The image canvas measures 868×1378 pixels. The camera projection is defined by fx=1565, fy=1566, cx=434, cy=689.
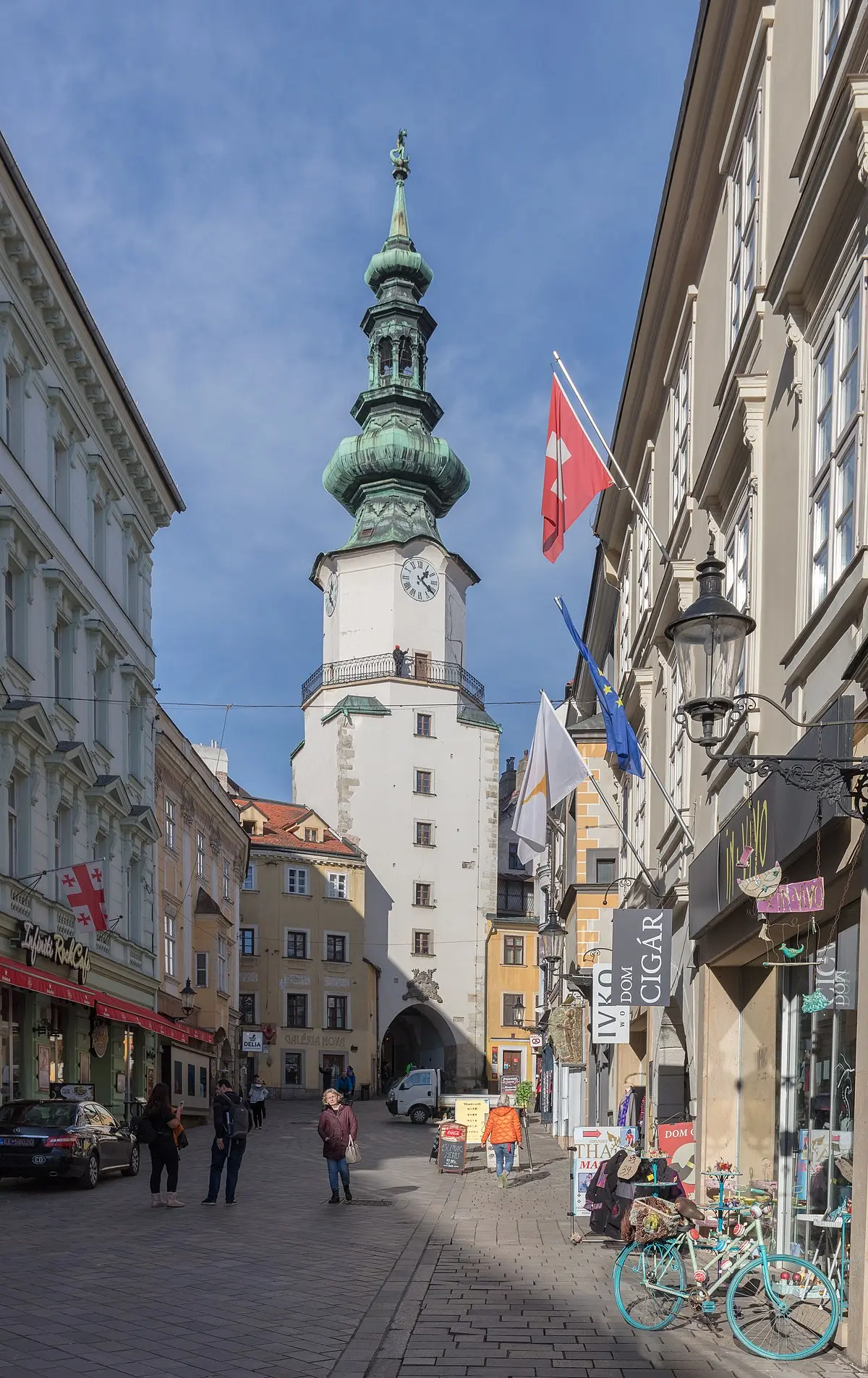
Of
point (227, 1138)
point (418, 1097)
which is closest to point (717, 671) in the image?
point (227, 1138)

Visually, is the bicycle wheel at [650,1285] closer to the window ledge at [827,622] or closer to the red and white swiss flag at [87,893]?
the window ledge at [827,622]

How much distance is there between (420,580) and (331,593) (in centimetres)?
491

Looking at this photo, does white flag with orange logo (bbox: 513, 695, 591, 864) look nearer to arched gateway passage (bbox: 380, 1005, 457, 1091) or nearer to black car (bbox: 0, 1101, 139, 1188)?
black car (bbox: 0, 1101, 139, 1188)

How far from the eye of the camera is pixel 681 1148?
637 inches

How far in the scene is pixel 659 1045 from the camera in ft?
65.8

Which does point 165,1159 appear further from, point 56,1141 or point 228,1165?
point 56,1141

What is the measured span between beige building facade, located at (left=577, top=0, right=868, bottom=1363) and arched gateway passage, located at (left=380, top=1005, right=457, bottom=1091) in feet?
171

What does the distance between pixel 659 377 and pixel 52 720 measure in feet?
47.0

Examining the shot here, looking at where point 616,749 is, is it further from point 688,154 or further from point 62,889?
point 62,889

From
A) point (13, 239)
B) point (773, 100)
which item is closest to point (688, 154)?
point (773, 100)

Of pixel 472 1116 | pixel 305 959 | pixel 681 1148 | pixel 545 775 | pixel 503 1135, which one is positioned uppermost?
pixel 545 775

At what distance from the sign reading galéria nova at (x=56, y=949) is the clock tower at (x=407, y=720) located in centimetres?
3703

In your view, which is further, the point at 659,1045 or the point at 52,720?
the point at 52,720

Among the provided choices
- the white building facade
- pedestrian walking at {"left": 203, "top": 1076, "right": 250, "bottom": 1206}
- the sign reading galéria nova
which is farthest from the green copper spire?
pedestrian walking at {"left": 203, "top": 1076, "right": 250, "bottom": 1206}
